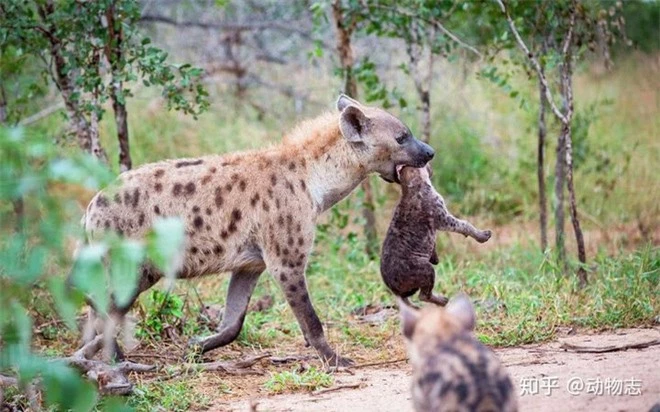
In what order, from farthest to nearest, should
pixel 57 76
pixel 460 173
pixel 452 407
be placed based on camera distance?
pixel 460 173 → pixel 57 76 → pixel 452 407

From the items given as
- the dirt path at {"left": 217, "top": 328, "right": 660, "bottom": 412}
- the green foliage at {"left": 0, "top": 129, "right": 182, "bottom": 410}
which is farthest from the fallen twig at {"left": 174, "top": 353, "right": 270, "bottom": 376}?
the green foliage at {"left": 0, "top": 129, "right": 182, "bottom": 410}

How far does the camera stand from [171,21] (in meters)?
10.6

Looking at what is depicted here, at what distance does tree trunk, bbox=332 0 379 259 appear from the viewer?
8.30 meters

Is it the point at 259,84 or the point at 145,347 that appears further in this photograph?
the point at 259,84

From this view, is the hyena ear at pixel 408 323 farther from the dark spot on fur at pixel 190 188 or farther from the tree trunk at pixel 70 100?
the tree trunk at pixel 70 100

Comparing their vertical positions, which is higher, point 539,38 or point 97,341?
point 539,38

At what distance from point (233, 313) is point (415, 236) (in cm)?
113

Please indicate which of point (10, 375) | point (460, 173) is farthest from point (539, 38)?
point (10, 375)

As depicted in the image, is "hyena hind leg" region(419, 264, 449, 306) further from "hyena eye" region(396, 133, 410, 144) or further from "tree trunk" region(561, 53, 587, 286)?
"tree trunk" region(561, 53, 587, 286)

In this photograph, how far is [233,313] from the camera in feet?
20.6

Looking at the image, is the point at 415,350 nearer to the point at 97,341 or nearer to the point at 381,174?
the point at 97,341

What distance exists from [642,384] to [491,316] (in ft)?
6.57

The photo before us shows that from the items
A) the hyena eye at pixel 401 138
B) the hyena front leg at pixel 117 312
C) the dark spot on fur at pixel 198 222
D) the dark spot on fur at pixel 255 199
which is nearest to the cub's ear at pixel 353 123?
the hyena eye at pixel 401 138

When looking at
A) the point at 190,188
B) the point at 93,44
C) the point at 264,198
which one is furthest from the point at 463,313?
the point at 93,44
